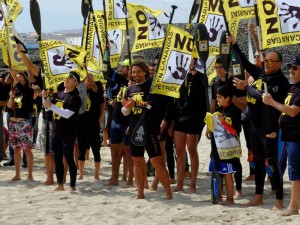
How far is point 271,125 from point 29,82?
4.16 m

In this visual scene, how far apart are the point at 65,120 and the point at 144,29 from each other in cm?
218

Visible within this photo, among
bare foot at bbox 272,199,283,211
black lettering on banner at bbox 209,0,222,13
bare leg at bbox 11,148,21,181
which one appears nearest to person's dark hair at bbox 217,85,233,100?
bare foot at bbox 272,199,283,211

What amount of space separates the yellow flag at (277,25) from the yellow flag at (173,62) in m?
1.03

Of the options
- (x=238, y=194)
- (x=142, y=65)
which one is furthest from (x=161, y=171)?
(x=142, y=65)

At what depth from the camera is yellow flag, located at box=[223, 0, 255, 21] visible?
7.36m

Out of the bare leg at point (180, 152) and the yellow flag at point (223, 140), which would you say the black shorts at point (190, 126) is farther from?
the yellow flag at point (223, 140)

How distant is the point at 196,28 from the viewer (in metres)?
7.25

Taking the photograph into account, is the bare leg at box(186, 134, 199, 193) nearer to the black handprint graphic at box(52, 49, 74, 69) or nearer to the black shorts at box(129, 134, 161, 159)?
the black shorts at box(129, 134, 161, 159)

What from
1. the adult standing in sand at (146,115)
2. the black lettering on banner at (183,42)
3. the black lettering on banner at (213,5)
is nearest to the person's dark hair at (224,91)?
the black lettering on banner at (183,42)

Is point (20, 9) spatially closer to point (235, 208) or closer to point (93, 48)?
point (93, 48)

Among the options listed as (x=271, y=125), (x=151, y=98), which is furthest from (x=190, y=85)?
(x=271, y=125)

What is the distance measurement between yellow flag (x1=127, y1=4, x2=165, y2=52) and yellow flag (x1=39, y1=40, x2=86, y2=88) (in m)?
1.14

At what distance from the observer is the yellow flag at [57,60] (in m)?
8.25

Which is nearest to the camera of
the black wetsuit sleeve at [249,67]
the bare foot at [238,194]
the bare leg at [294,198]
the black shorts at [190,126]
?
the bare leg at [294,198]
